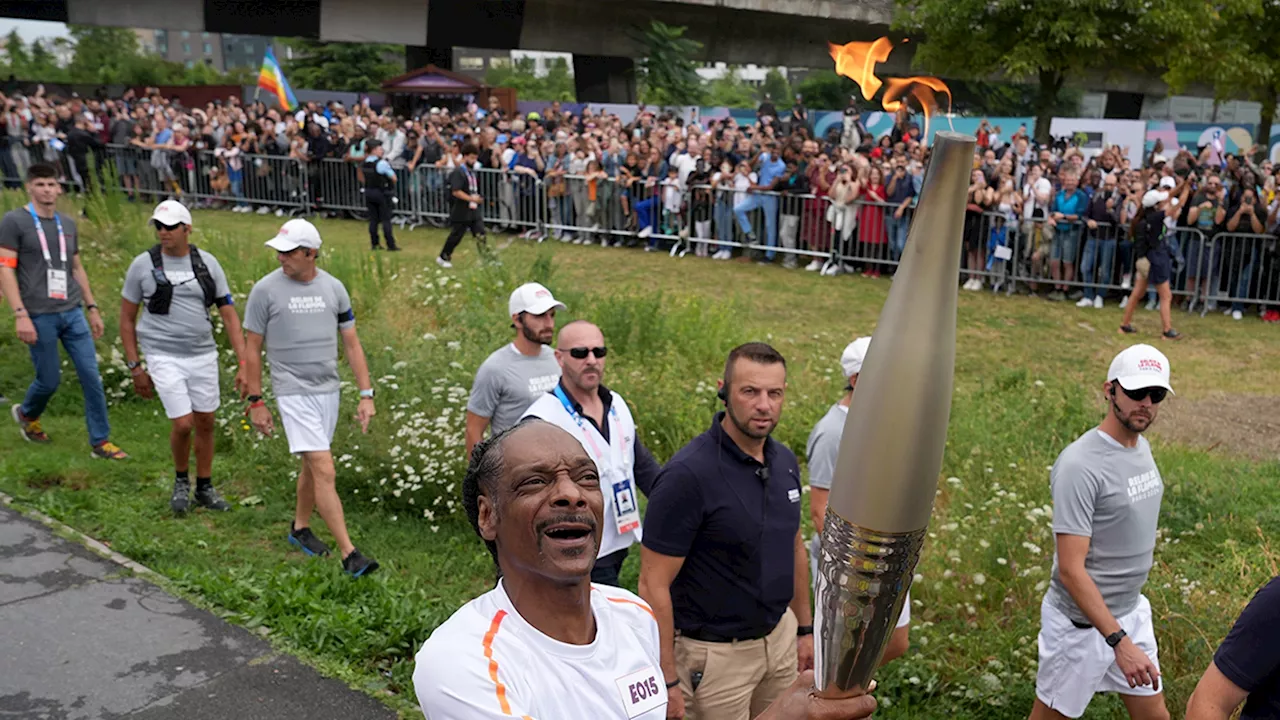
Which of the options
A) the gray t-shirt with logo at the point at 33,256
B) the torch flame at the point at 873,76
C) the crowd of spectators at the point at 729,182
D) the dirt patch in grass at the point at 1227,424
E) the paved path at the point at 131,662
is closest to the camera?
the torch flame at the point at 873,76

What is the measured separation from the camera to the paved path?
17.8 ft

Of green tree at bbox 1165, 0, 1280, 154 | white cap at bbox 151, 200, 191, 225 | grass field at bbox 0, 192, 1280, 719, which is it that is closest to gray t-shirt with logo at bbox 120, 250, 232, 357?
white cap at bbox 151, 200, 191, 225

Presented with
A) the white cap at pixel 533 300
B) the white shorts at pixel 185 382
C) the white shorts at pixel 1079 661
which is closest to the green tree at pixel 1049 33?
the white shorts at pixel 185 382

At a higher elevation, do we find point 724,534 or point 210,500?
point 724,534

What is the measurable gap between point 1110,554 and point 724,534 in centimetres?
163

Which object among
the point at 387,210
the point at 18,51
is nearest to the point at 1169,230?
the point at 387,210

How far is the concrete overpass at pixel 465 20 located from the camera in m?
36.8

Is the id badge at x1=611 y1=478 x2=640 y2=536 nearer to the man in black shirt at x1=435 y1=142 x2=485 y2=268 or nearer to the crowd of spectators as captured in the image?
the crowd of spectators

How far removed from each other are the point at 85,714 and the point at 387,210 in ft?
45.9

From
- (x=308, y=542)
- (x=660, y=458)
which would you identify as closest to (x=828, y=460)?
(x=660, y=458)

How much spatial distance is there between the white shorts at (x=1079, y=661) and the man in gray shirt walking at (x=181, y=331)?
538 cm

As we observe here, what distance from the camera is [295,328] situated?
715 centimetres

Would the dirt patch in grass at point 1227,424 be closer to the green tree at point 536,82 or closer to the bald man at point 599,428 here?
the bald man at point 599,428

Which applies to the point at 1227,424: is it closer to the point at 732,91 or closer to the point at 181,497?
the point at 181,497
